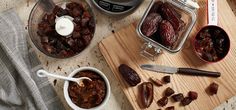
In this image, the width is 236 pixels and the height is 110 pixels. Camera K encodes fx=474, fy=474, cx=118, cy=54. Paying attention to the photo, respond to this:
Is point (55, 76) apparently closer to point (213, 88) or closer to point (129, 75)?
point (129, 75)

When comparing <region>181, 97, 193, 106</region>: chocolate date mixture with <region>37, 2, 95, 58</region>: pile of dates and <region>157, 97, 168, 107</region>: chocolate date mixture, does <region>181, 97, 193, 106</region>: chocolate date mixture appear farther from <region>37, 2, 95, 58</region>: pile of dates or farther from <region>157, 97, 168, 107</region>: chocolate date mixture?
<region>37, 2, 95, 58</region>: pile of dates

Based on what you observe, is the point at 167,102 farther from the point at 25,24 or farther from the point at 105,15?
the point at 25,24

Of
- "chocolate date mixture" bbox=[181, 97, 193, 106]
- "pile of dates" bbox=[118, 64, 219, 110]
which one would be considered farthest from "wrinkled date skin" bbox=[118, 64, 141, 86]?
"chocolate date mixture" bbox=[181, 97, 193, 106]

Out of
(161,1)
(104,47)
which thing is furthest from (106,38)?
(161,1)

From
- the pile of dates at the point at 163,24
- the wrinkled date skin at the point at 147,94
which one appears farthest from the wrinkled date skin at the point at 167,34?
the wrinkled date skin at the point at 147,94

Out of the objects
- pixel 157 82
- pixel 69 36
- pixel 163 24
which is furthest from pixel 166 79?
pixel 69 36

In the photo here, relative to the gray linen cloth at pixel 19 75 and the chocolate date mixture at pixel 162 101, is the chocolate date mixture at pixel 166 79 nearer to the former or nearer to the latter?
the chocolate date mixture at pixel 162 101
